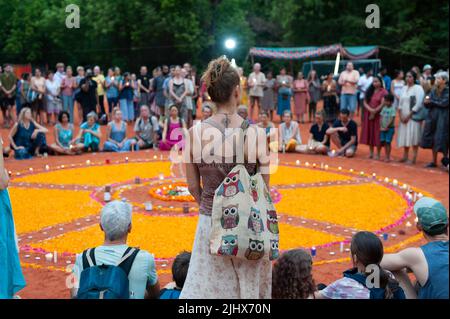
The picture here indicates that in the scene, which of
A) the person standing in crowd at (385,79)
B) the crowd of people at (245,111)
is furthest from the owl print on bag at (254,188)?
the person standing in crowd at (385,79)

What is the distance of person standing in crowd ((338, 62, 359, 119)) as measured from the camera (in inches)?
715

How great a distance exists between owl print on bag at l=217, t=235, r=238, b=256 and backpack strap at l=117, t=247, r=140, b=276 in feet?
2.87

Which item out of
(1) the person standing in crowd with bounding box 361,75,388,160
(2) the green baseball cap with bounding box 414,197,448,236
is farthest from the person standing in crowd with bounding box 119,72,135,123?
(2) the green baseball cap with bounding box 414,197,448,236

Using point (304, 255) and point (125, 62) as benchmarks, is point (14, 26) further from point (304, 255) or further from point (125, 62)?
point (304, 255)

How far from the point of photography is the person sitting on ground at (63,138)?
14312 mm

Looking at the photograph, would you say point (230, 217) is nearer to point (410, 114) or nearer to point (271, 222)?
point (271, 222)

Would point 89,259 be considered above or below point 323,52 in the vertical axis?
below

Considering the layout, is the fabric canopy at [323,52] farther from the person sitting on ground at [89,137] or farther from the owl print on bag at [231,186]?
the owl print on bag at [231,186]

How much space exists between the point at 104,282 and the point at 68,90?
16.4 meters

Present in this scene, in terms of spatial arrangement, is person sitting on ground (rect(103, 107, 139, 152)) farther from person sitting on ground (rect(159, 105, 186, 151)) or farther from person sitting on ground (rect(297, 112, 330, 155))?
person sitting on ground (rect(297, 112, 330, 155))

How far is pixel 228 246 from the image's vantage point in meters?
3.36

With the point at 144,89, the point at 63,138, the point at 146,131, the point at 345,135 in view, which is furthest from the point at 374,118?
the point at 144,89
